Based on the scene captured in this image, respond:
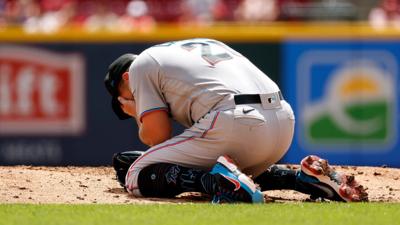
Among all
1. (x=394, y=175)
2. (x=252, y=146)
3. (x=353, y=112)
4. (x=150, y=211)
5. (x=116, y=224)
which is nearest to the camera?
(x=116, y=224)

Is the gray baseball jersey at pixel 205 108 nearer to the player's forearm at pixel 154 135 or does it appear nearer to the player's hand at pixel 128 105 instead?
the player's forearm at pixel 154 135

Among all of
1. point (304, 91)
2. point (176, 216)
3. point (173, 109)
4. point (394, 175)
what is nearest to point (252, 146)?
point (173, 109)

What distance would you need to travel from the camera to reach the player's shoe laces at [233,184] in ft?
22.3

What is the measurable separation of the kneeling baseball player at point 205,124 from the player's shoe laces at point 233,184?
48mm

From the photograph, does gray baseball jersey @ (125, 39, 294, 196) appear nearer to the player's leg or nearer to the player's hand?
the player's leg

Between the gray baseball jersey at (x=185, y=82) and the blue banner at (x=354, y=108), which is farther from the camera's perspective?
the blue banner at (x=354, y=108)

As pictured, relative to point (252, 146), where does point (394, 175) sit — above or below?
below

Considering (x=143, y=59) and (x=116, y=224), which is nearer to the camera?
(x=116, y=224)

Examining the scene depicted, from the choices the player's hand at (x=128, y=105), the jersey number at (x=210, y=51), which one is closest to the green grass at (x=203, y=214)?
the player's hand at (x=128, y=105)

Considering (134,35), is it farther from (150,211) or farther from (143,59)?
(150,211)

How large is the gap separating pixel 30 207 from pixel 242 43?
7651 millimetres

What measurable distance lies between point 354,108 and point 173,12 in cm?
356

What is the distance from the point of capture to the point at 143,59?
7164 mm

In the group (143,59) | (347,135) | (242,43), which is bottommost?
(347,135)
